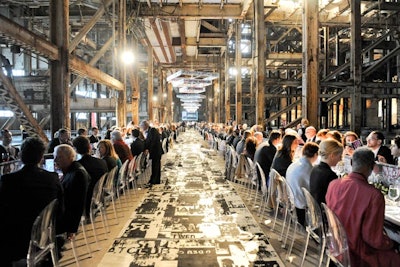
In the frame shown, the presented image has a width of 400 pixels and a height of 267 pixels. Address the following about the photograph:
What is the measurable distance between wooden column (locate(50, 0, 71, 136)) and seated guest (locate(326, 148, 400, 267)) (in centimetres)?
637

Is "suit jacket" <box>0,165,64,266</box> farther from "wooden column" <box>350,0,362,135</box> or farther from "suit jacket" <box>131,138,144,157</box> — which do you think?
"wooden column" <box>350,0,362,135</box>

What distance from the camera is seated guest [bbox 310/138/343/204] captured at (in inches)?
144

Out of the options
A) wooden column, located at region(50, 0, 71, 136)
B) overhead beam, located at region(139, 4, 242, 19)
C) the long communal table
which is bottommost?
the long communal table

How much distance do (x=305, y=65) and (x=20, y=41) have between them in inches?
251

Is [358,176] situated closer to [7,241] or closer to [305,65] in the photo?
[7,241]

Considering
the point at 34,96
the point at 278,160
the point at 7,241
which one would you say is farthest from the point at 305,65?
the point at 34,96

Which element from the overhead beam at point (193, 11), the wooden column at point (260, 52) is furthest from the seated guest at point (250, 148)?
the overhead beam at point (193, 11)

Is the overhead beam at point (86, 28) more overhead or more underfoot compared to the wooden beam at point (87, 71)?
more overhead

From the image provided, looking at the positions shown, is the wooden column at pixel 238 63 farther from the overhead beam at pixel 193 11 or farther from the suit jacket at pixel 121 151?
the suit jacket at pixel 121 151

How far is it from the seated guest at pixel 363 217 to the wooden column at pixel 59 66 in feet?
20.9

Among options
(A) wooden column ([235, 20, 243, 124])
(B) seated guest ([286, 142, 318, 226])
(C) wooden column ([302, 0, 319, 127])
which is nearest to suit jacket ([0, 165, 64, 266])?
(B) seated guest ([286, 142, 318, 226])

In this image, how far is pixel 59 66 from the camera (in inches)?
303

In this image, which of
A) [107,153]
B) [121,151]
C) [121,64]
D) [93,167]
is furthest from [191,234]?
[121,64]

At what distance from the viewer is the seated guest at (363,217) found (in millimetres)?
2762
